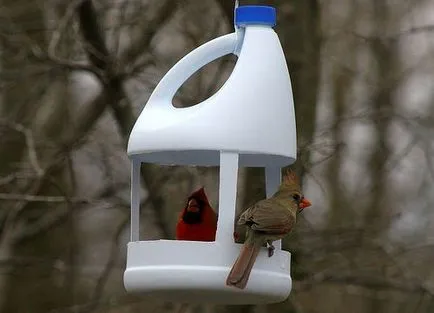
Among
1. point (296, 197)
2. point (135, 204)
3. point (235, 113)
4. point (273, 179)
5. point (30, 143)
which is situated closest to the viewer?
point (235, 113)

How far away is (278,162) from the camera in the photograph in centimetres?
549

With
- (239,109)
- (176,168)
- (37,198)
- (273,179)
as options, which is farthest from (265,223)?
(37,198)

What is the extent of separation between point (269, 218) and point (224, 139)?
30cm

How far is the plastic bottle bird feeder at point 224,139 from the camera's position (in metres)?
4.98

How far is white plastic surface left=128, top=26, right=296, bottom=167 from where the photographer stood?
16.5 feet

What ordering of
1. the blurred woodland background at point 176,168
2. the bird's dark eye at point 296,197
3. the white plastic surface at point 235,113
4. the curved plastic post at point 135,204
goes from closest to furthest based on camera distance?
1. the white plastic surface at point 235,113
2. the bird's dark eye at point 296,197
3. the curved plastic post at point 135,204
4. the blurred woodland background at point 176,168

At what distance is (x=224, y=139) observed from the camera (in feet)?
16.5

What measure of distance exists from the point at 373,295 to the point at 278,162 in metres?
2.99

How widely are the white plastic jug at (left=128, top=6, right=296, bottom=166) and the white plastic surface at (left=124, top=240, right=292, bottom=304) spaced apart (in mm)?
330

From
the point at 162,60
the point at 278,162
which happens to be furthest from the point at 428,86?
the point at 278,162

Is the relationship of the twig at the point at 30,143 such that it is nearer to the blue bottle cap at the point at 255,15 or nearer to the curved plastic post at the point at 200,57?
the curved plastic post at the point at 200,57

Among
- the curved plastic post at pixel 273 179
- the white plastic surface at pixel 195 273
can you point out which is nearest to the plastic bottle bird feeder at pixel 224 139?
the white plastic surface at pixel 195 273

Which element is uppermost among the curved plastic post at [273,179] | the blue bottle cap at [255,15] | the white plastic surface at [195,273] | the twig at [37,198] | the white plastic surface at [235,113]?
the blue bottle cap at [255,15]

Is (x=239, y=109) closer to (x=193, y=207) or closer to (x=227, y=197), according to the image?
(x=227, y=197)
